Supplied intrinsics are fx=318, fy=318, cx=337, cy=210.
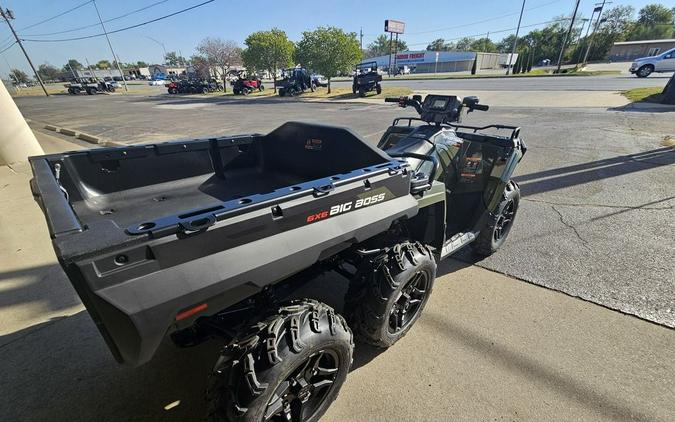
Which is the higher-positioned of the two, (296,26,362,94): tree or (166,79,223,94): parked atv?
(296,26,362,94): tree

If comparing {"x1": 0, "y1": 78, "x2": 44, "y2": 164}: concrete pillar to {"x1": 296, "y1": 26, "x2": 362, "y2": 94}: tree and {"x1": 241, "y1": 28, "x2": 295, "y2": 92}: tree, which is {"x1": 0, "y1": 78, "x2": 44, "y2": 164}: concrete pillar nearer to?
{"x1": 296, "y1": 26, "x2": 362, "y2": 94}: tree

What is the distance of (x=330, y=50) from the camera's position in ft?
82.4

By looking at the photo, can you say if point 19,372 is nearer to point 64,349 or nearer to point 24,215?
point 64,349

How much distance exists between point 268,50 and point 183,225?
41.4m

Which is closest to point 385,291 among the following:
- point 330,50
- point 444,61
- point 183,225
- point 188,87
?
point 183,225

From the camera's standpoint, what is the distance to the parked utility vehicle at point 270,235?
118 centimetres

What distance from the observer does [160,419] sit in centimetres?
189

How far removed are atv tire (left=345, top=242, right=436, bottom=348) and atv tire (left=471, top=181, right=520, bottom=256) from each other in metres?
1.29

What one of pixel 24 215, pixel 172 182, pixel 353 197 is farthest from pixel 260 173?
pixel 24 215

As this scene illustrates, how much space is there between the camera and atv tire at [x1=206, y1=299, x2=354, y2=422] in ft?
4.58

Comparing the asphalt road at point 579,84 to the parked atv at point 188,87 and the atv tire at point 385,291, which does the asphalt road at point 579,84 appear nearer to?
the atv tire at point 385,291

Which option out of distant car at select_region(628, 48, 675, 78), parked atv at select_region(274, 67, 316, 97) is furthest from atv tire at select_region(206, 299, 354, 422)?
distant car at select_region(628, 48, 675, 78)

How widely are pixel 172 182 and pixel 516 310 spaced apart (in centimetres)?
321

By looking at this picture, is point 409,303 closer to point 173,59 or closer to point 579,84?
point 579,84
